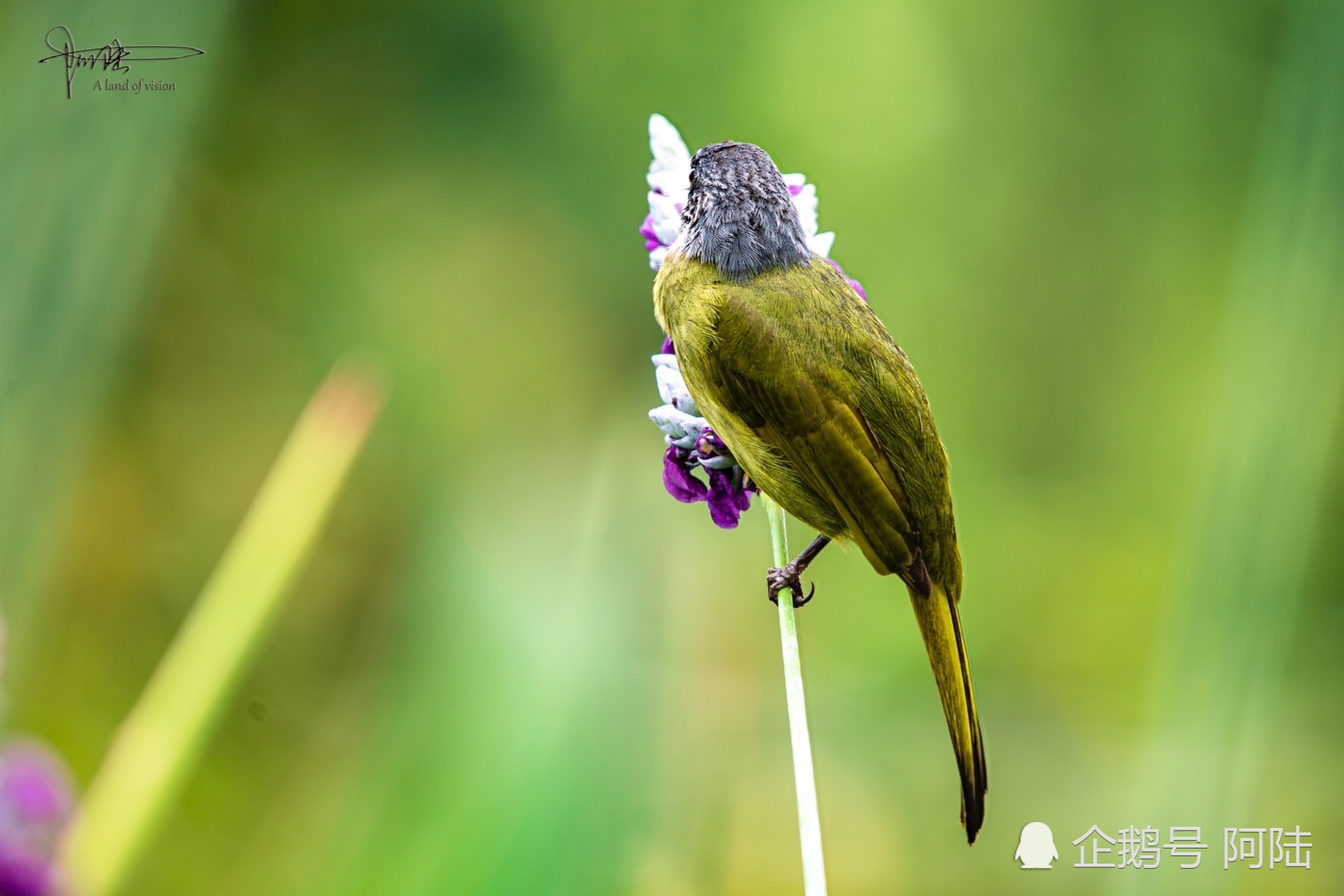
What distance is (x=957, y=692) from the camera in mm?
1876

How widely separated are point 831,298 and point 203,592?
2.22 meters

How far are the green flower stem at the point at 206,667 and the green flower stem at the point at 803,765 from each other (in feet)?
2.01

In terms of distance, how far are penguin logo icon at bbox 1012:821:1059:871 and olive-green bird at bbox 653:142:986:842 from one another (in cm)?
94

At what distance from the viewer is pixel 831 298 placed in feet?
6.62

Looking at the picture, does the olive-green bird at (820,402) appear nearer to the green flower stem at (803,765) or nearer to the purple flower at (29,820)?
the green flower stem at (803,765)

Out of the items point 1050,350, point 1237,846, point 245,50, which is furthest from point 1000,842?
point 245,50

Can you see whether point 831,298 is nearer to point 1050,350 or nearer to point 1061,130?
point 1050,350

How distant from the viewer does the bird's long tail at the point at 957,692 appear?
70.7 inches

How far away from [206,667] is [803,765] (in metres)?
0.68

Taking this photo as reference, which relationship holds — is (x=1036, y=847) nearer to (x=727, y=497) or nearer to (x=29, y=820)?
(x=727, y=497)

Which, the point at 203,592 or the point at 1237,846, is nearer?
the point at 1237,846

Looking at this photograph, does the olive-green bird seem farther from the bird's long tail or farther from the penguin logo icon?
the penguin logo icon

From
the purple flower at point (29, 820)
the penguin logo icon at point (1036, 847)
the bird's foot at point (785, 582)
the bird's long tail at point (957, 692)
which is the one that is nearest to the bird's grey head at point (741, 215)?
the bird's foot at point (785, 582)

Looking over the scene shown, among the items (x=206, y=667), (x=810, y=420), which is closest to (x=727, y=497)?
(x=810, y=420)
